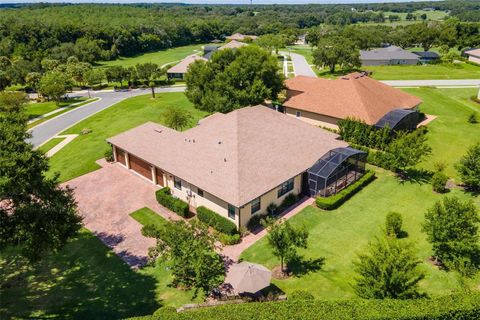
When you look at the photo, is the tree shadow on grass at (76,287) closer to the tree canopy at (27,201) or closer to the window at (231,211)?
the tree canopy at (27,201)

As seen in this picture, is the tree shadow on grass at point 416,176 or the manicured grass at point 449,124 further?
the manicured grass at point 449,124

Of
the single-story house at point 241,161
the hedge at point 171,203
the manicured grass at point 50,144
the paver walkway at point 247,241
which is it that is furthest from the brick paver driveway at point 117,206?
the manicured grass at point 50,144

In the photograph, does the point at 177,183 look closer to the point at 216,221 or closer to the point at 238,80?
the point at 216,221

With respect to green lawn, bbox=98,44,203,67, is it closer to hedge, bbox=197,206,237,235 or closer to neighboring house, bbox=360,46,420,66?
neighboring house, bbox=360,46,420,66

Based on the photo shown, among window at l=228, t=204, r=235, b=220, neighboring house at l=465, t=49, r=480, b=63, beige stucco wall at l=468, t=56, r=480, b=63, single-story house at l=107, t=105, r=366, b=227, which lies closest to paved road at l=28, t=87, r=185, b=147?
single-story house at l=107, t=105, r=366, b=227

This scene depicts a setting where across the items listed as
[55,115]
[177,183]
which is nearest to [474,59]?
[177,183]

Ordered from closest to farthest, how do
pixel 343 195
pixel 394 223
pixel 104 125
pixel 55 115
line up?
pixel 394 223
pixel 343 195
pixel 104 125
pixel 55 115

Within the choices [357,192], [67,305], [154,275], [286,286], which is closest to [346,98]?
[357,192]
